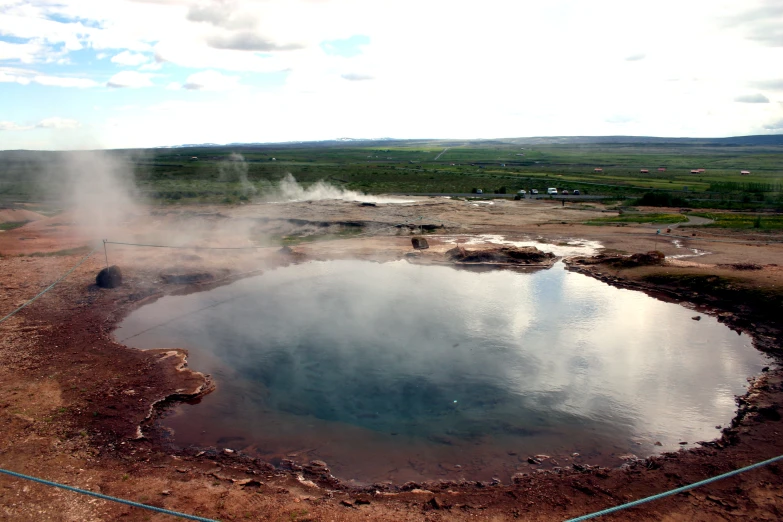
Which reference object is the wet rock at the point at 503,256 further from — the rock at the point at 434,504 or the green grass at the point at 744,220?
the rock at the point at 434,504

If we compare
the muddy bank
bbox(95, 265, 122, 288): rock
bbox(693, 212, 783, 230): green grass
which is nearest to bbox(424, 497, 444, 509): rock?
the muddy bank

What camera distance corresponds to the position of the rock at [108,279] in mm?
19094

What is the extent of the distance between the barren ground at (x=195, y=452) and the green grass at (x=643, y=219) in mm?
10385

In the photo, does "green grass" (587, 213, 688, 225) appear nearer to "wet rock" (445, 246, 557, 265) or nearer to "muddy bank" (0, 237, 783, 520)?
"wet rock" (445, 246, 557, 265)

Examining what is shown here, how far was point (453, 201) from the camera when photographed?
45719 millimetres

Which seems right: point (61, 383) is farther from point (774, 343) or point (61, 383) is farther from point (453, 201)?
point (453, 201)

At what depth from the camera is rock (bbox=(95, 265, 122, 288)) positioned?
1909 cm

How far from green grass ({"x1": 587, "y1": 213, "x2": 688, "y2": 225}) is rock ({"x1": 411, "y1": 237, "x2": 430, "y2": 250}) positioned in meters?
13.9

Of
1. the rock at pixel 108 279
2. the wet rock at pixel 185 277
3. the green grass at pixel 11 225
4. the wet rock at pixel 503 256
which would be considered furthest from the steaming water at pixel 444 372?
the green grass at pixel 11 225

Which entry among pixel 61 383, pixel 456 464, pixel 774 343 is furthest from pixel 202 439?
pixel 774 343

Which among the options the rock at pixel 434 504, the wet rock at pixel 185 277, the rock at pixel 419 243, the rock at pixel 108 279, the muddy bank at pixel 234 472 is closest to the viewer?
the muddy bank at pixel 234 472

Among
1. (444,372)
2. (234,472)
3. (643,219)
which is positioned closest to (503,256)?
(444,372)

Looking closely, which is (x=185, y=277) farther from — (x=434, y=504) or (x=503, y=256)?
(x=434, y=504)

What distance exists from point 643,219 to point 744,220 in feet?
19.9
